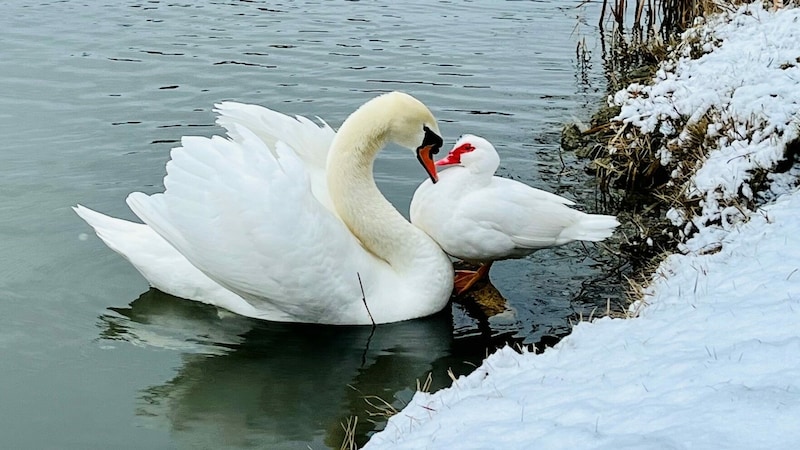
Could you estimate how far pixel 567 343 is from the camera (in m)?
3.98

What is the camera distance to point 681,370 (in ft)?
9.96

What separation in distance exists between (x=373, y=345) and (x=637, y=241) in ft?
7.73

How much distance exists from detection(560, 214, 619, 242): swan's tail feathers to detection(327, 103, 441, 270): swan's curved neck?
2.93ft

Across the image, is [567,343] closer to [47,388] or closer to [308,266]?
[308,266]

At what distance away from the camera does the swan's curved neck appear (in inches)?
233

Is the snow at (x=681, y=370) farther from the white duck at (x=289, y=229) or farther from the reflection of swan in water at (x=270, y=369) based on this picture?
the white duck at (x=289, y=229)

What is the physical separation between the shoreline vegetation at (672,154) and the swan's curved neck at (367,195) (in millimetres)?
1443

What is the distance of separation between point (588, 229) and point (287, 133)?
6.95 ft

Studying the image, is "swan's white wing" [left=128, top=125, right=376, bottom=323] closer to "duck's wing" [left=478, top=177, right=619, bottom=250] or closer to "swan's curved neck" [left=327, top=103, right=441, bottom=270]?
"swan's curved neck" [left=327, top=103, right=441, bottom=270]

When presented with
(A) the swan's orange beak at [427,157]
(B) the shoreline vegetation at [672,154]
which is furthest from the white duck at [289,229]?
(B) the shoreline vegetation at [672,154]

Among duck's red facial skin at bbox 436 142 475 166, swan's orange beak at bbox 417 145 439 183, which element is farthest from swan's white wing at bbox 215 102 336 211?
duck's red facial skin at bbox 436 142 475 166

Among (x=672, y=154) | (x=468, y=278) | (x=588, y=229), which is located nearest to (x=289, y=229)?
(x=468, y=278)

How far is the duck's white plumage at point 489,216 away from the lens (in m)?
5.88

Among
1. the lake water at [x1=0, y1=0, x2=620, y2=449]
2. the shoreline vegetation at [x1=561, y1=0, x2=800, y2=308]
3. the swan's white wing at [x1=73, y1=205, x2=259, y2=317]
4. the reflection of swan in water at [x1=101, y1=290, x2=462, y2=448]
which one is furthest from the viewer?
the swan's white wing at [x1=73, y1=205, x2=259, y2=317]
